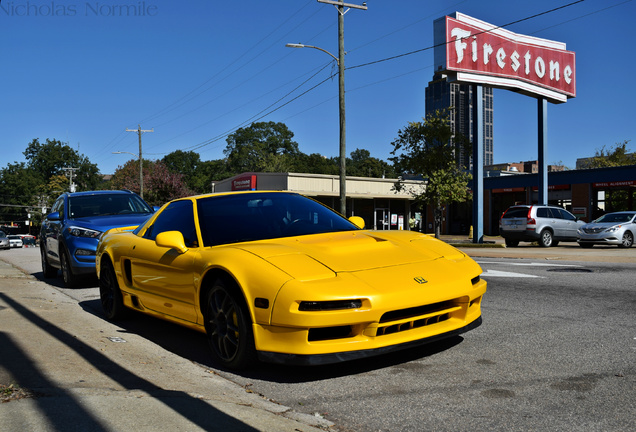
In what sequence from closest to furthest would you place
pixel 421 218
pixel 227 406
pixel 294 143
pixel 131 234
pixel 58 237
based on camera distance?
pixel 227 406
pixel 131 234
pixel 58 237
pixel 421 218
pixel 294 143

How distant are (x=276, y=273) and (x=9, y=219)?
141018 millimetres

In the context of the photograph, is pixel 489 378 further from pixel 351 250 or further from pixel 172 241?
pixel 172 241

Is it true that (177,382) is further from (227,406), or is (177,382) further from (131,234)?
(131,234)

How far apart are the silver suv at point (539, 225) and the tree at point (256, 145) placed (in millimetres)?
87745

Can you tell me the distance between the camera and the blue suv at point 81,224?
949 centimetres

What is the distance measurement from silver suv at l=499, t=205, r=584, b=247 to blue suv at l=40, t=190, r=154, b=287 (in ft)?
52.4

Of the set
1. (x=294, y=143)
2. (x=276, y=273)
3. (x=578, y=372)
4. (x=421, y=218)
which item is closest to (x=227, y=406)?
(x=276, y=273)

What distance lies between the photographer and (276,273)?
4074 mm

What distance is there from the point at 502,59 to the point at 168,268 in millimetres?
26082

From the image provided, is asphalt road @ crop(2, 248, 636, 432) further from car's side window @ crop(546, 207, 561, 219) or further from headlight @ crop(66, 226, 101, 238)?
car's side window @ crop(546, 207, 561, 219)

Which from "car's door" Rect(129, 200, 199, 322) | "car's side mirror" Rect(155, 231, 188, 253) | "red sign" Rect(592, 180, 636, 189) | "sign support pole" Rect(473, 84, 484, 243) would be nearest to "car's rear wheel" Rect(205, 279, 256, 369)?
"car's door" Rect(129, 200, 199, 322)

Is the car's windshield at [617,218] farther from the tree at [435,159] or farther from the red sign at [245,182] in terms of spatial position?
the red sign at [245,182]

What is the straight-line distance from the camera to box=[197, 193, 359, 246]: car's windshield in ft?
16.9

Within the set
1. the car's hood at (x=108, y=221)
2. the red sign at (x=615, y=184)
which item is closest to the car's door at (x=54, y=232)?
the car's hood at (x=108, y=221)
